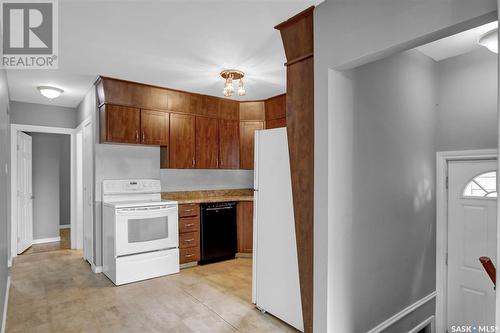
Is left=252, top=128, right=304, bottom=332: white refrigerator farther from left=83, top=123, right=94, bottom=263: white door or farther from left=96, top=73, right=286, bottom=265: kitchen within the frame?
left=83, top=123, right=94, bottom=263: white door

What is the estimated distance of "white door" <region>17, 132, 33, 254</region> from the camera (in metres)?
5.16

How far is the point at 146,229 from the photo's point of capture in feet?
13.0

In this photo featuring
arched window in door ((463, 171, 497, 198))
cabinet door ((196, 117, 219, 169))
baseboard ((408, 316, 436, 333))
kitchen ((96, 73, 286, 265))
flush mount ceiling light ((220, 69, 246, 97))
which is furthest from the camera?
cabinet door ((196, 117, 219, 169))

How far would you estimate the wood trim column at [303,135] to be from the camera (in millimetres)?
2305

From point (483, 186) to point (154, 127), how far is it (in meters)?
4.02

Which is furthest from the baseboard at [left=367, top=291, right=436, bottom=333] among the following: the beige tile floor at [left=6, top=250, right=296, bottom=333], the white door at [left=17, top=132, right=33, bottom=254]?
the white door at [left=17, top=132, right=33, bottom=254]

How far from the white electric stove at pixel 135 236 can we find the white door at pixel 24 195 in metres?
2.15

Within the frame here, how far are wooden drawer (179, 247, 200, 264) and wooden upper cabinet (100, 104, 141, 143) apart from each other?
1738 millimetres

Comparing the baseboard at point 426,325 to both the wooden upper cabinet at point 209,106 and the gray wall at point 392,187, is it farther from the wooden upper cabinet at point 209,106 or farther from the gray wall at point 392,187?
the wooden upper cabinet at point 209,106

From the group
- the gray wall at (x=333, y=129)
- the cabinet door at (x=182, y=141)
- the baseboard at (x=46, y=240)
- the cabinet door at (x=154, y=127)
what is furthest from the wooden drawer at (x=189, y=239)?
the baseboard at (x=46, y=240)

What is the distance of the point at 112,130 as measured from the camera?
398 cm

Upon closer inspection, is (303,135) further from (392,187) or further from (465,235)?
(465,235)

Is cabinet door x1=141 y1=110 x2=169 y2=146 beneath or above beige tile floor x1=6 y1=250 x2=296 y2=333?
above

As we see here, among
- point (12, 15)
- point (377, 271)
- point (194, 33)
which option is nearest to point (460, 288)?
point (377, 271)
